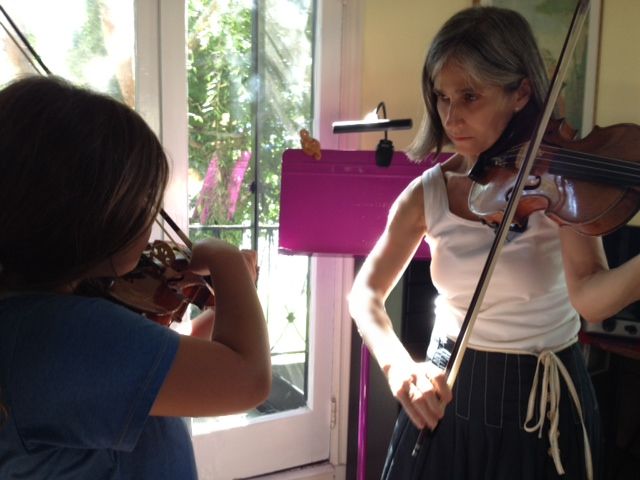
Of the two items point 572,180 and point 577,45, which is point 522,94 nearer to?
point 572,180

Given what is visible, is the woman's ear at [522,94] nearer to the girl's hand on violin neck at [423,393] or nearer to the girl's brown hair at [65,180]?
the girl's hand on violin neck at [423,393]

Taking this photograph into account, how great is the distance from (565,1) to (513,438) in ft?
5.65

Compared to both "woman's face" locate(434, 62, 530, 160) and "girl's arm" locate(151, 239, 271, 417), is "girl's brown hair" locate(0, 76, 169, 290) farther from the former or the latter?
"woman's face" locate(434, 62, 530, 160)

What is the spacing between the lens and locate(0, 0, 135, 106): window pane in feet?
4.36

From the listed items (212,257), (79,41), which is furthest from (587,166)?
(79,41)

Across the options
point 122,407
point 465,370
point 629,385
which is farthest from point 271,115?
point 629,385

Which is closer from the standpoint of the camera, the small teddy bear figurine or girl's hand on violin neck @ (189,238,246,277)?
girl's hand on violin neck @ (189,238,246,277)

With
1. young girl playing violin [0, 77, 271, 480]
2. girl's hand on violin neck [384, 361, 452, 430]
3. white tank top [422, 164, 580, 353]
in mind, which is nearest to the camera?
young girl playing violin [0, 77, 271, 480]

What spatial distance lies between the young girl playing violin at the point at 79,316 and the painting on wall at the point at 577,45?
170 centimetres

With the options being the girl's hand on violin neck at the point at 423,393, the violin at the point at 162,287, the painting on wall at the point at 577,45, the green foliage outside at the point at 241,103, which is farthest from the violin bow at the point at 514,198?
the painting on wall at the point at 577,45

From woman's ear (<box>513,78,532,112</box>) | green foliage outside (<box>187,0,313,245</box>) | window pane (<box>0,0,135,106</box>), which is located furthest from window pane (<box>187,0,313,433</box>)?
woman's ear (<box>513,78,532,112</box>)

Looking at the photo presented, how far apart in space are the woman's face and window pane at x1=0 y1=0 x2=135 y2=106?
91 cm

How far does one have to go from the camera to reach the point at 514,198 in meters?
0.77

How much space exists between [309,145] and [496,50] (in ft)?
1.78
